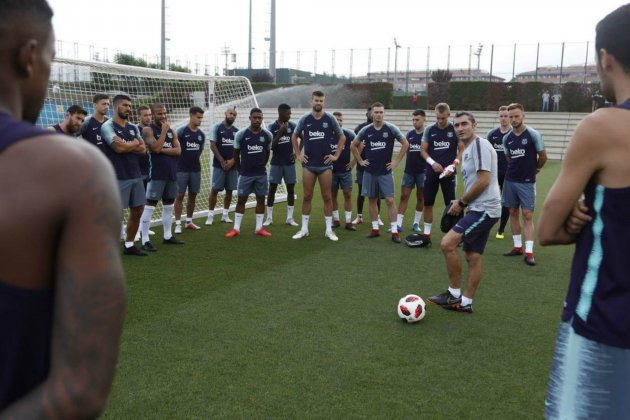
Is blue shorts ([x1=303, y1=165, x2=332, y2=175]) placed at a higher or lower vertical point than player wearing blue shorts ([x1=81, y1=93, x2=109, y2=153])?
lower

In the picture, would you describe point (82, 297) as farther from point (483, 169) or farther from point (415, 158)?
point (415, 158)

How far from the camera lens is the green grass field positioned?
3.78 m

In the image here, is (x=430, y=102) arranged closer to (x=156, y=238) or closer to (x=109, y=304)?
(x=156, y=238)

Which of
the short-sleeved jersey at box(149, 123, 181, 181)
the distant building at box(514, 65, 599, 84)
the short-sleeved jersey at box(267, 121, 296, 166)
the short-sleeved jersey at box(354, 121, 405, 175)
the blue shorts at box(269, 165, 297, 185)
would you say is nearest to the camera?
the short-sleeved jersey at box(149, 123, 181, 181)

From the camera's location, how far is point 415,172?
34.4 ft

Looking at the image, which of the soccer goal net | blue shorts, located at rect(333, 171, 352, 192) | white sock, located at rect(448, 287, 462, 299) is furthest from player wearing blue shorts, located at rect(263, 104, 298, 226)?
white sock, located at rect(448, 287, 462, 299)

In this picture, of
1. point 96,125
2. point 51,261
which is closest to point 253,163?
point 96,125

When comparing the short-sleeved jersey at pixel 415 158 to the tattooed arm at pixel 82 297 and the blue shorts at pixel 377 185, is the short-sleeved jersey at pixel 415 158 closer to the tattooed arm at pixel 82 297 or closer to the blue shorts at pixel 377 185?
the blue shorts at pixel 377 185

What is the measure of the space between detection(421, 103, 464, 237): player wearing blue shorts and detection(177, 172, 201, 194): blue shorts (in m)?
4.08

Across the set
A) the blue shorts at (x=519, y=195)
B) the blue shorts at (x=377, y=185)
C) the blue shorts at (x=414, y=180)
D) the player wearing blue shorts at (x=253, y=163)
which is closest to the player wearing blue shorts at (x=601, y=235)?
the blue shorts at (x=519, y=195)

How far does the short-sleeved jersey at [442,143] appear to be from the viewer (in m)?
9.62

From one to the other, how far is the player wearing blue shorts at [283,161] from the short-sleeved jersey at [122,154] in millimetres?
3339

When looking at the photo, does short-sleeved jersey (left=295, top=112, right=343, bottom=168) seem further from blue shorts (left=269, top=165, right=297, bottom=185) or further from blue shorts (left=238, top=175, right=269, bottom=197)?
blue shorts (left=269, top=165, right=297, bottom=185)

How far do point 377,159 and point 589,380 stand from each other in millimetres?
7917
